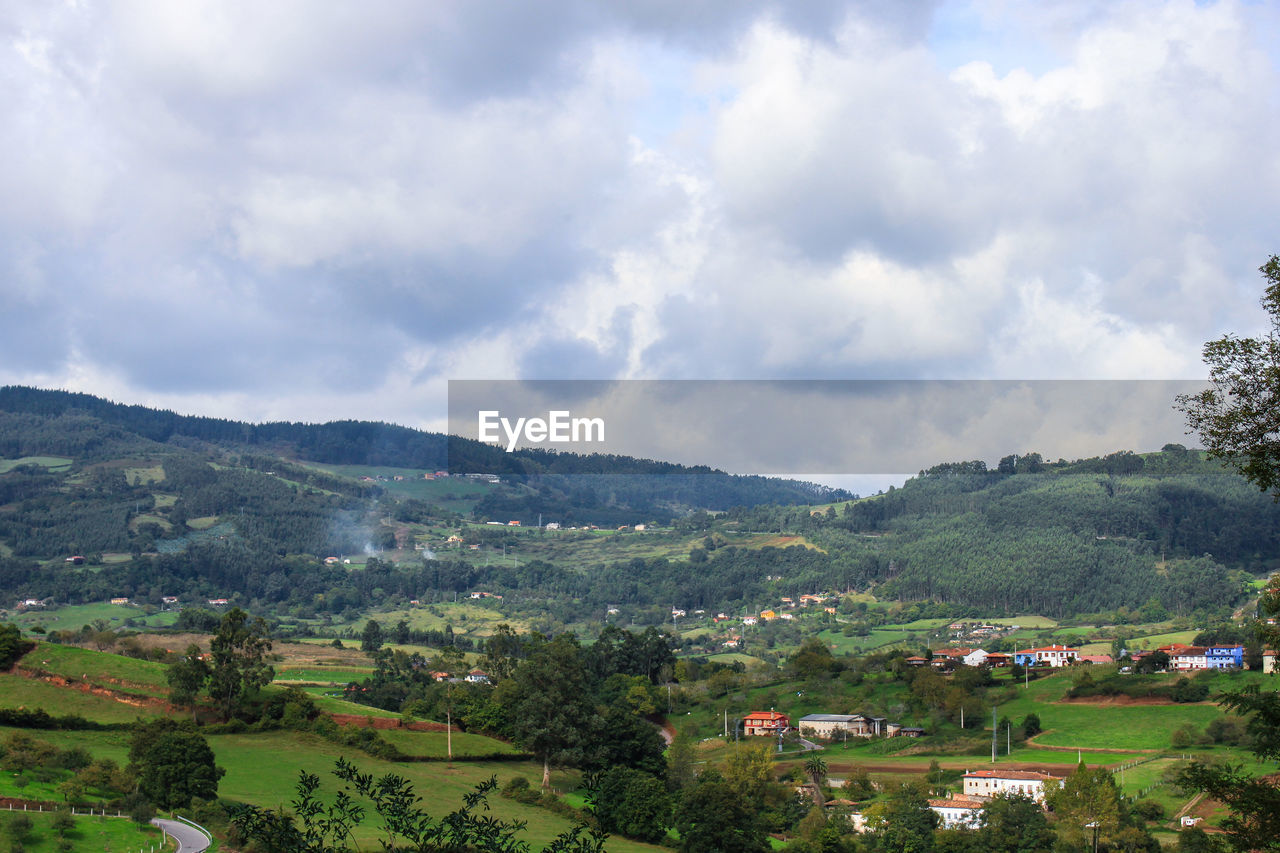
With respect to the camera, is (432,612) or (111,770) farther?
(432,612)

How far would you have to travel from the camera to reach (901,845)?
50781 mm

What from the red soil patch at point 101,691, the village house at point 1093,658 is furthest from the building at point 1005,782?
the village house at point 1093,658

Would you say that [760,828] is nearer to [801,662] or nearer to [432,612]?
[801,662]

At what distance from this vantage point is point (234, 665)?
64.9 metres

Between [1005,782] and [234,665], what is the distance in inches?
1630

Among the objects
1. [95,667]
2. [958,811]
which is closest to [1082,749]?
[958,811]

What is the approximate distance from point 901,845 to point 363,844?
927 inches

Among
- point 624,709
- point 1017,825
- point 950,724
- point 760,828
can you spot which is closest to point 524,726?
point 624,709

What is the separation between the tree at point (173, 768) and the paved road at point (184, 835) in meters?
1.67

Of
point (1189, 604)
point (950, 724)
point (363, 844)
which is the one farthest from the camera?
point (1189, 604)

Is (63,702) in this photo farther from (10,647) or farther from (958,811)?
(958,811)

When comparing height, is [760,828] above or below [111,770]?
below

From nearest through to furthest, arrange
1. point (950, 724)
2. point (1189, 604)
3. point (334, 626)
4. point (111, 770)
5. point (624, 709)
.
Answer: point (111, 770) < point (624, 709) < point (950, 724) < point (1189, 604) < point (334, 626)

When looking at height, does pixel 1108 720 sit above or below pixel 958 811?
above
